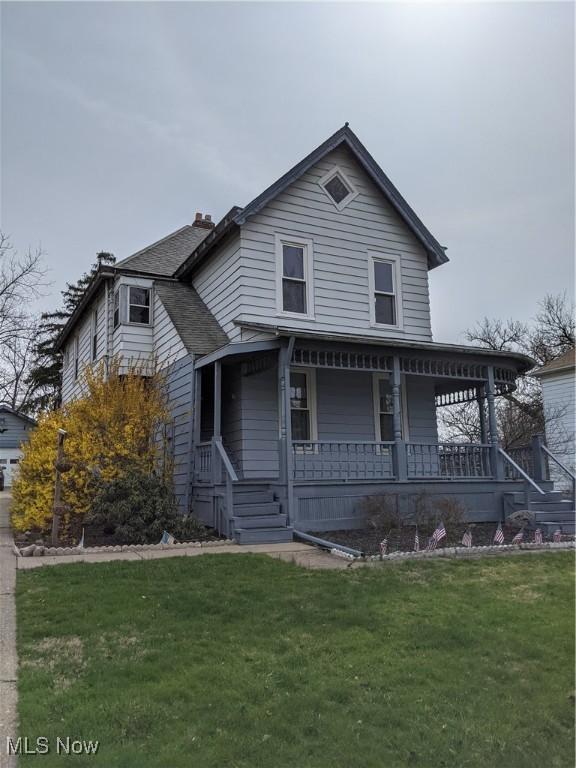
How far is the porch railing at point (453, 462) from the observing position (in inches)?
491

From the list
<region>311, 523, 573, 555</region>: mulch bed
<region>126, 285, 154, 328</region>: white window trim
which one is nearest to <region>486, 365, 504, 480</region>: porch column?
<region>311, 523, 573, 555</region>: mulch bed

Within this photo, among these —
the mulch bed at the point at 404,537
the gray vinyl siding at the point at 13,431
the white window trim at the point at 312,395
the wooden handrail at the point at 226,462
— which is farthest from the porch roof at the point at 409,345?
the gray vinyl siding at the point at 13,431

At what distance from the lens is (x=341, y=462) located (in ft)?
39.4

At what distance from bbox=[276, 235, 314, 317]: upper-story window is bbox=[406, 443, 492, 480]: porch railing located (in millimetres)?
3858

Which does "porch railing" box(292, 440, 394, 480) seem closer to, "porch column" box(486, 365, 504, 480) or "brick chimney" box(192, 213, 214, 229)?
"porch column" box(486, 365, 504, 480)

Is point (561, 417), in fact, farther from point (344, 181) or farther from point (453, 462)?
point (344, 181)

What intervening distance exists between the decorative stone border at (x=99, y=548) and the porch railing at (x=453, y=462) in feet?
15.1

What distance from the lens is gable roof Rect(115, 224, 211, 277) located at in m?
15.4

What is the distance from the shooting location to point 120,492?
10117 millimetres

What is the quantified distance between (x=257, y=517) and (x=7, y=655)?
5906 mm

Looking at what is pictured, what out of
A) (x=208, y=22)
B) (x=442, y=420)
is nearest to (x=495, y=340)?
(x=442, y=420)

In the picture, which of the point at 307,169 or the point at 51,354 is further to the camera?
the point at 51,354

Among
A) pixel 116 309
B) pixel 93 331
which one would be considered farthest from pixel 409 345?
pixel 93 331

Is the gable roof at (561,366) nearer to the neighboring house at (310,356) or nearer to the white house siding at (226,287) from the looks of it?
the neighboring house at (310,356)
